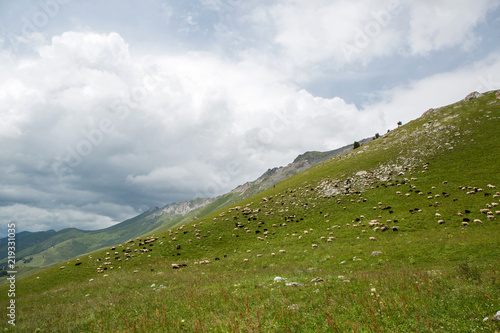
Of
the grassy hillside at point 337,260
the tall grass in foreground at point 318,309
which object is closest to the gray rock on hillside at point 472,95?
the grassy hillside at point 337,260

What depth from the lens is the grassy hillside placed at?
387 inches

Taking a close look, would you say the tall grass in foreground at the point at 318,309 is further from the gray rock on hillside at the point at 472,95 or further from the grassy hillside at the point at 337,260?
the gray rock on hillside at the point at 472,95

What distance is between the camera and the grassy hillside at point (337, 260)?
32.2 ft

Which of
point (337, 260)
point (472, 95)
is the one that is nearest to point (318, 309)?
point (337, 260)

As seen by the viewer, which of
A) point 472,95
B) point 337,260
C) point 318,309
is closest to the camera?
point 318,309

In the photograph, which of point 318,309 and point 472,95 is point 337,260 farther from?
point 472,95

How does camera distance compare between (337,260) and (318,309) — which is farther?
(337,260)

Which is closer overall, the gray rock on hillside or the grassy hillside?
the grassy hillside

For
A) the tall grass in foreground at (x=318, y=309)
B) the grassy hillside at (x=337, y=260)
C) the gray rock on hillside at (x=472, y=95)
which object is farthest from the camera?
the gray rock on hillside at (x=472, y=95)

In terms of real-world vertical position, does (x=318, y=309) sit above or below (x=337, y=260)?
above

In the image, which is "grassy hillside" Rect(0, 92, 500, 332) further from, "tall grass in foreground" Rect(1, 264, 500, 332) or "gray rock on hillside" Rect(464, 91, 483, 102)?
"gray rock on hillside" Rect(464, 91, 483, 102)

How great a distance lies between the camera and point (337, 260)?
24531mm

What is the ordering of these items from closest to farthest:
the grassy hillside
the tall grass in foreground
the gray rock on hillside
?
1. the tall grass in foreground
2. the grassy hillside
3. the gray rock on hillside

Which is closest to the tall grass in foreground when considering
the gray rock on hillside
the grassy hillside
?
the grassy hillside
